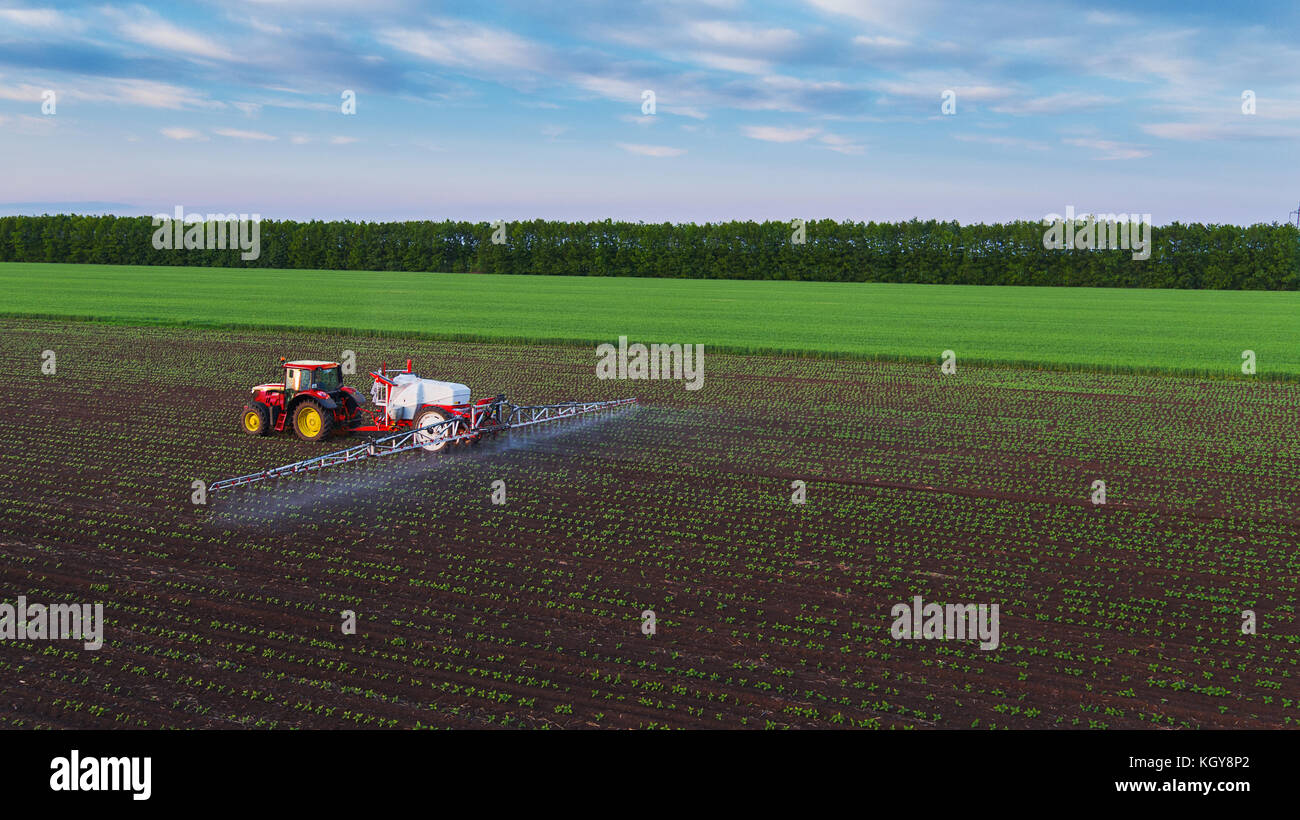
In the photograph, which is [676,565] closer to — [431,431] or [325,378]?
[431,431]

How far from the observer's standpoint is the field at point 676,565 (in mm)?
9773

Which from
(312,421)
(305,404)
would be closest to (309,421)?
(312,421)

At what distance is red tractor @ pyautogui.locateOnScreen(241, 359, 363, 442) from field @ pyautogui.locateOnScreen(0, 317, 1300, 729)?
0.53 meters

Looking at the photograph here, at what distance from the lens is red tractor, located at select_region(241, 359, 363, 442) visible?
2114cm

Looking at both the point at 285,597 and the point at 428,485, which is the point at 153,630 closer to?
the point at 285,597

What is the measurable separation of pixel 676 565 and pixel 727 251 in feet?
322

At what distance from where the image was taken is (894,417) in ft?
83.5

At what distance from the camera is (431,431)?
20.5 meters

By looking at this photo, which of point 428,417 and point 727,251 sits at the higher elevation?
point 727,251

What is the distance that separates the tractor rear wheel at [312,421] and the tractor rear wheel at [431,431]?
180 cm
